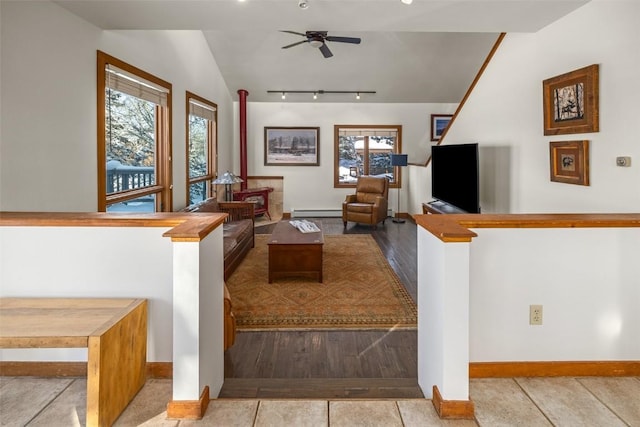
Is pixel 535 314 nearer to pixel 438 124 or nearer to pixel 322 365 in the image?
pixel 322 365

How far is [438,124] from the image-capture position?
8.66 meters

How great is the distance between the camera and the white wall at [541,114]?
2.56 m

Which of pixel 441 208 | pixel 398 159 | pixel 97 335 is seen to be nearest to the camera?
pixel 97 335

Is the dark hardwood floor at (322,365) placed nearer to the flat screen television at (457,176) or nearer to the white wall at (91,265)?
the white wall at (91,265)

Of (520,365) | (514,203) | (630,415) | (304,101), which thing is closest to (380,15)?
(514,203)

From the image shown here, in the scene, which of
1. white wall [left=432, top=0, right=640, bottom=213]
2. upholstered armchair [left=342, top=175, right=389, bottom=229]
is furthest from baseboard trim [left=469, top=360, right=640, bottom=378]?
upholstered armchair [left=342, top=175, right=389, bottom=229]

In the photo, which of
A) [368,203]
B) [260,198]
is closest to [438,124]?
[368,203]

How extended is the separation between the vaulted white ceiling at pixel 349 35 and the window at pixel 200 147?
46.3 inches

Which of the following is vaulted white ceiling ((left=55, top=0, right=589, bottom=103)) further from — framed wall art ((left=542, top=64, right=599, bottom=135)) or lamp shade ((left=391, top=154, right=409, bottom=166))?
lamp shade ((left=391, top=154, right=409, bottom=166))

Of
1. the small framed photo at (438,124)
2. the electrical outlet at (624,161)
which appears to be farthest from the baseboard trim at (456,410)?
the small framed photo at (438,124)

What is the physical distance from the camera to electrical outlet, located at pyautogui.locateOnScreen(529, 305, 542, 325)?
2102 millimetres

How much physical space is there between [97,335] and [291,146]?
7330mm

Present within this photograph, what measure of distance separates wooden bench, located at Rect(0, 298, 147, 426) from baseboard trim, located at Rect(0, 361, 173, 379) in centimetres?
7

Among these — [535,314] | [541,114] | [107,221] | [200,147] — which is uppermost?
[200,147]
